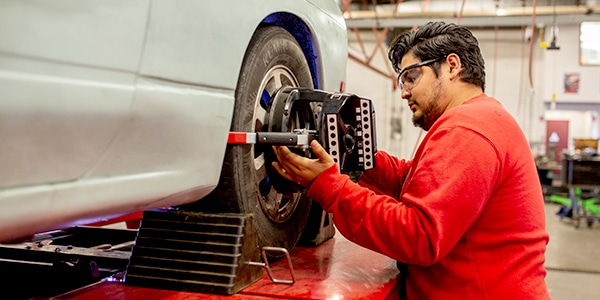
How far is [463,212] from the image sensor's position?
1540 mm

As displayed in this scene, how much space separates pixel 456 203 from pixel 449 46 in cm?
55

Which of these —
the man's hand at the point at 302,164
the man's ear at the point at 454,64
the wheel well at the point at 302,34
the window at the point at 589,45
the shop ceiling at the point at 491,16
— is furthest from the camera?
the window at the point at 589,45

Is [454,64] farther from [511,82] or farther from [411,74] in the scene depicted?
[511,82]

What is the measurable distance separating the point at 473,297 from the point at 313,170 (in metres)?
0.58

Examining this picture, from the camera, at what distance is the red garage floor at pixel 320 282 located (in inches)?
56.1

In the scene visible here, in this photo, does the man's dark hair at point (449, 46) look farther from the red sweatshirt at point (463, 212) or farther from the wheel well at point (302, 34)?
the wheel well at point (302, 34)

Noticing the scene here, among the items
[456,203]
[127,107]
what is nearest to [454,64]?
[456,203]

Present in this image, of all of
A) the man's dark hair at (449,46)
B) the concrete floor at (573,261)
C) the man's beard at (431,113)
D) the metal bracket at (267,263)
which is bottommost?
the concrete floor at (573,261)

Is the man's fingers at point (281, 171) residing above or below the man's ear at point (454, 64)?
below

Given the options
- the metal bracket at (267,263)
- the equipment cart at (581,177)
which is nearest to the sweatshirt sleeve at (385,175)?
the metal bracket at (267,263)

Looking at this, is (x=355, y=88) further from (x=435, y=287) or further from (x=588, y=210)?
(x=435, y=287)

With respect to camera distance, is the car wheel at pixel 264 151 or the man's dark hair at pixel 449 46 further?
the man's dark hair at pixel 449 46

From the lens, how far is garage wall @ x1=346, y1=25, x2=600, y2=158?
483 inches

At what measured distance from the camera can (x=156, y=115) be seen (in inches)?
46.9
